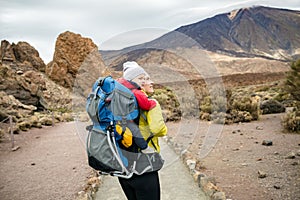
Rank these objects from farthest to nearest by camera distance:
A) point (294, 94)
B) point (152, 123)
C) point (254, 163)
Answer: point (294, 94) < point (254, 163) < point (152, 123)

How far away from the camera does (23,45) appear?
154 feet

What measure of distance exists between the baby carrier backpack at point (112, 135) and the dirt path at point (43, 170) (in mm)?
3289

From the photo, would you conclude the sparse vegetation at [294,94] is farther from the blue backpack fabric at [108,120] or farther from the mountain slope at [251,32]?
the mountain slope at [251,32]

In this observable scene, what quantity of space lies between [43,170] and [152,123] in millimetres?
5855

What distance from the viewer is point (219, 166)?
6727mm

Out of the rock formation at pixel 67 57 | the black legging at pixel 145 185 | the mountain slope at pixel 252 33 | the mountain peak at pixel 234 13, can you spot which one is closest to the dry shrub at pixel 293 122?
the black legging at pixel 145 185

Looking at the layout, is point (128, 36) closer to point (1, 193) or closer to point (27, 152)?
point (1, 193)

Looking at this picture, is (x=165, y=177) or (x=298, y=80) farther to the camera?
(x=298, y=80)

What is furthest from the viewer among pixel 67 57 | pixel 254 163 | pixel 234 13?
pixel 234 13

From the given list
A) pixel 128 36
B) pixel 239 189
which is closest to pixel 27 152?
pixel 239 189

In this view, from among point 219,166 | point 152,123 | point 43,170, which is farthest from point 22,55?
point 152,123

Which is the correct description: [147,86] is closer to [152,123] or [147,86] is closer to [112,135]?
[152,123]

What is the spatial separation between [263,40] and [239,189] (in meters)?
130

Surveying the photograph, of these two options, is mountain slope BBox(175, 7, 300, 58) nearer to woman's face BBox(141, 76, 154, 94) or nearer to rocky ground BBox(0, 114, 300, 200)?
rocky ground BBox(0, 114, 300, 200)
